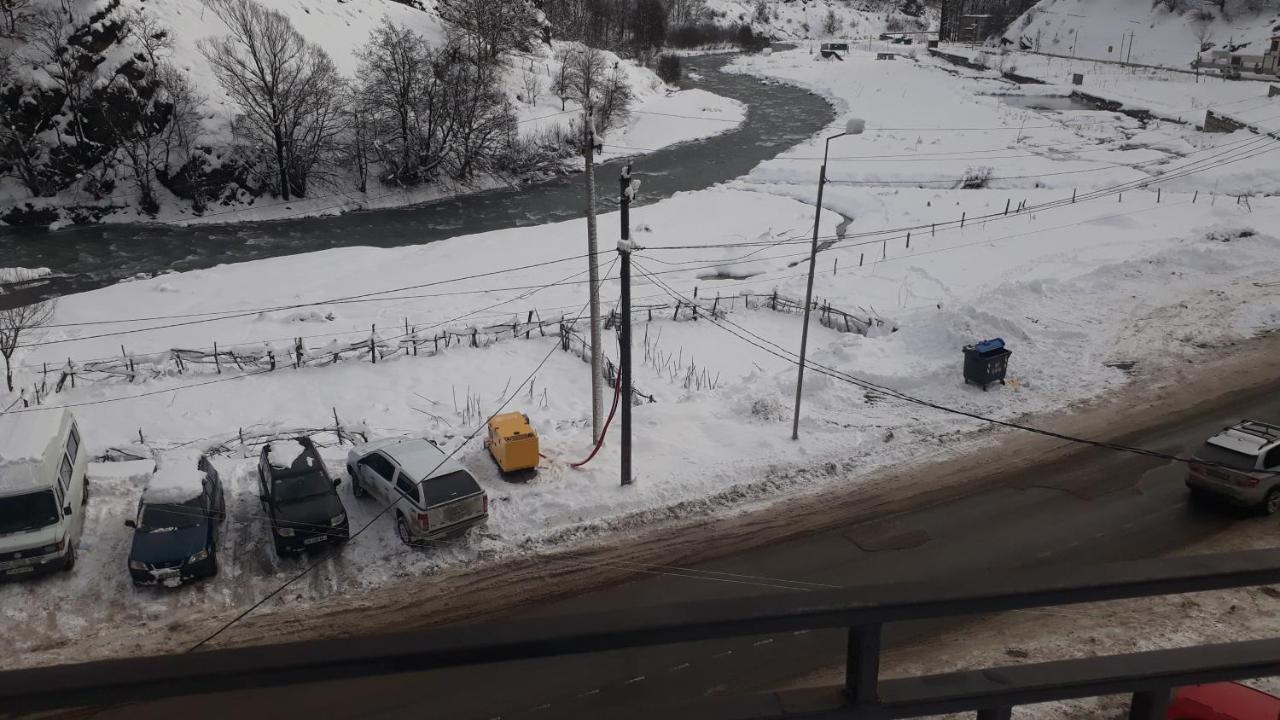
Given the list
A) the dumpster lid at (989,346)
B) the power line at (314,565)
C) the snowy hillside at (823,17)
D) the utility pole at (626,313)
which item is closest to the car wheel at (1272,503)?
the dumpster lid at (989,346)

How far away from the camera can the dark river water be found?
1366 inches

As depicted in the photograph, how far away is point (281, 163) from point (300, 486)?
32.7 metres

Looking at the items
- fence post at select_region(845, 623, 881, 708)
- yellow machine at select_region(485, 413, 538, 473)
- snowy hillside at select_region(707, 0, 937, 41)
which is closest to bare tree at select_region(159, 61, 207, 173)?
yellow machine at select_region(485, 413, 538, 473)

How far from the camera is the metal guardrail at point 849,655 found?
1534 mm

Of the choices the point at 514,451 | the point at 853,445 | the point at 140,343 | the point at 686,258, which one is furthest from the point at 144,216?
the point at 853,445

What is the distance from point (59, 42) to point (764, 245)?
35474 millimetres

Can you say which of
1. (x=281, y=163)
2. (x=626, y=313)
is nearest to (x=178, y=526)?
(x=626, y=313)

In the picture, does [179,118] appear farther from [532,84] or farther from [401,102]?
[532,84]

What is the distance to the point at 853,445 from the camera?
18.1 meters

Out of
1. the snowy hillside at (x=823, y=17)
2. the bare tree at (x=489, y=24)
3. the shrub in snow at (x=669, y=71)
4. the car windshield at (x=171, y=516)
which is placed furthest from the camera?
the snowy hillside at (x=823, y=17)

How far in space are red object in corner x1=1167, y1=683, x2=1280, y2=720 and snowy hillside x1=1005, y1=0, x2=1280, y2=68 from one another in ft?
253

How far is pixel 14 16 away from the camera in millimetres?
42500

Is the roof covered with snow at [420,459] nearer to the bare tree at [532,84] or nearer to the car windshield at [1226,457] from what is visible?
the car windshield at [1226,457]

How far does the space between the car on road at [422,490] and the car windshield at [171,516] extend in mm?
2858
